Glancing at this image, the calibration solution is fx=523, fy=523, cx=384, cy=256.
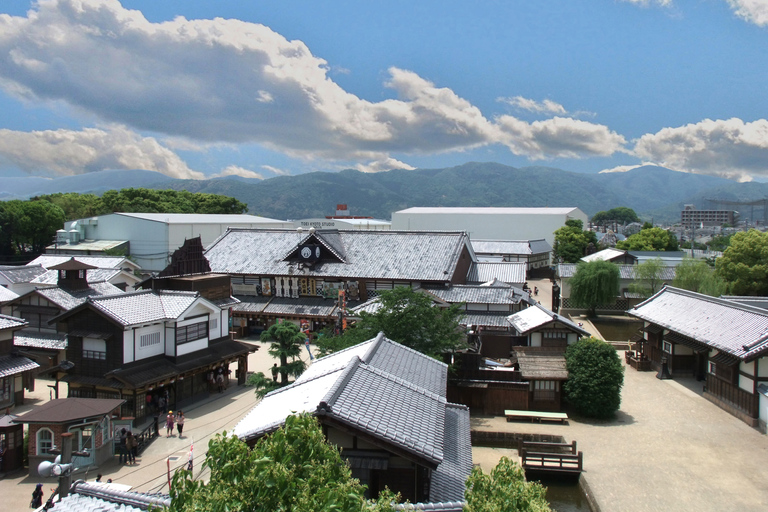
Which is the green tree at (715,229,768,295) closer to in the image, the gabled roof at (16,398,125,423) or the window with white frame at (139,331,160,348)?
the window with white frame at (139,331,160,348)

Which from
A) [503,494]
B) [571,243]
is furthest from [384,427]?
[571,243]

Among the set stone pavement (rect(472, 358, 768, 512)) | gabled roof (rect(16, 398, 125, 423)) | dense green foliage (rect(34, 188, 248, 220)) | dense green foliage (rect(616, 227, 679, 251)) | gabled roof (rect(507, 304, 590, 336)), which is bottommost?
stone pavement (rect(472, 358, 768, 512))

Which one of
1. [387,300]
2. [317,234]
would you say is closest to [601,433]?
[387,300]

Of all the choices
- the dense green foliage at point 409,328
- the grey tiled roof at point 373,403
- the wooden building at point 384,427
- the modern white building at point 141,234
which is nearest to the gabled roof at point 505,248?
the modern white building at point 141,234

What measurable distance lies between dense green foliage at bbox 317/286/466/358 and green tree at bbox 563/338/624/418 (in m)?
5.07

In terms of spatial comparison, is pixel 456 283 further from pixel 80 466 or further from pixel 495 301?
pixel 80 466

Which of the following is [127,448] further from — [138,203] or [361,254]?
[138,203]

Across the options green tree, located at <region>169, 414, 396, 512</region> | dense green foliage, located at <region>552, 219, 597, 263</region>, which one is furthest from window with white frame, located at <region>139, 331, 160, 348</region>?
dense green foliage, located at <region>552, 219, 597, 263</region>

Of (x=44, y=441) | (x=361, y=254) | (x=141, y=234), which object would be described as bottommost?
(x=44, y=441)

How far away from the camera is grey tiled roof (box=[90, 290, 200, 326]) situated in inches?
866

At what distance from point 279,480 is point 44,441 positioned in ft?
53.7

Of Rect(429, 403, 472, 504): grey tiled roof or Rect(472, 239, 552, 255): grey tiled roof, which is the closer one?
Rect(429, 403, 472, 504): grey tiled roof

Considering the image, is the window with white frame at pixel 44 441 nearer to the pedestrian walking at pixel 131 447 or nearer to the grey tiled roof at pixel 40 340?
the pedestrian walking at pixel 131 447

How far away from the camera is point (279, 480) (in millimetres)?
5406
